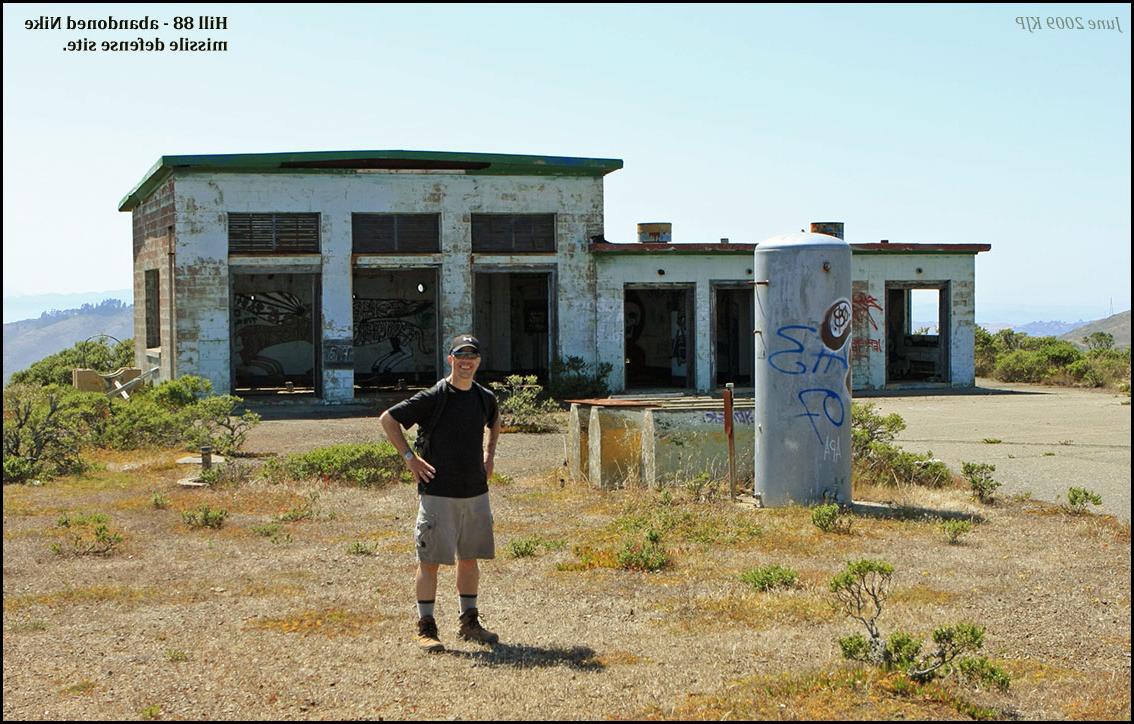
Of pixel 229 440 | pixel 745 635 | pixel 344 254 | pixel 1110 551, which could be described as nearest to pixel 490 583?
pixel 745 635

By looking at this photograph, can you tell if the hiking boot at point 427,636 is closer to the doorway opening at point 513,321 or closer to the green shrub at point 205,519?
the green shrub at point 205,519

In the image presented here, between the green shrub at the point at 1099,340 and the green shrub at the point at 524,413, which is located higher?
the green shrub at the point at 1099,340

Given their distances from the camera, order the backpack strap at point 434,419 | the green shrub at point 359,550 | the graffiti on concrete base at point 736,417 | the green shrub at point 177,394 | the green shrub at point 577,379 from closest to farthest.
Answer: the backpack strap at point 434,419, the green shrub at point 359,550, the graffiti on concrete base at point 736,417, the green shrub at point 177,394, the green shrub at point 577,379

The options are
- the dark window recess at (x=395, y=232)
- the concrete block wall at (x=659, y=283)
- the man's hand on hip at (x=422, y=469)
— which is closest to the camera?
the man's hand on hip at (x=422, y=469)

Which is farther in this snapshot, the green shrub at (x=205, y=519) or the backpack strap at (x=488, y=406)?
the green shrub at (x=205, y=519)

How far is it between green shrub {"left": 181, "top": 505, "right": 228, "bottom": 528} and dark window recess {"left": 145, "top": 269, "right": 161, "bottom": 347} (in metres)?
20.0

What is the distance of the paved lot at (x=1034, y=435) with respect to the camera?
13969 mm

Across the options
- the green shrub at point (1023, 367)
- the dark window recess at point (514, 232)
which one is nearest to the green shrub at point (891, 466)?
the dark window recess at point (514, 232)

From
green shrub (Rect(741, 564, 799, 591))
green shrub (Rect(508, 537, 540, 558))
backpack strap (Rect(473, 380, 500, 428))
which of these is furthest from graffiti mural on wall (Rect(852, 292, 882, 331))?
backpack strap (Rect(473, 380, 500, 428))

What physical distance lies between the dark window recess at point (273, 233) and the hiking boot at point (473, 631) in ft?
66.1

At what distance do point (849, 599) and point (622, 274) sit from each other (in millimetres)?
20696

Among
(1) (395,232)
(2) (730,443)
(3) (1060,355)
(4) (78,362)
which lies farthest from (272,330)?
(2) (730,443)

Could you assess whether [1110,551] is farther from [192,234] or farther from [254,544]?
[192,234]

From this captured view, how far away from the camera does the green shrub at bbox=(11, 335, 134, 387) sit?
31.9 metres
